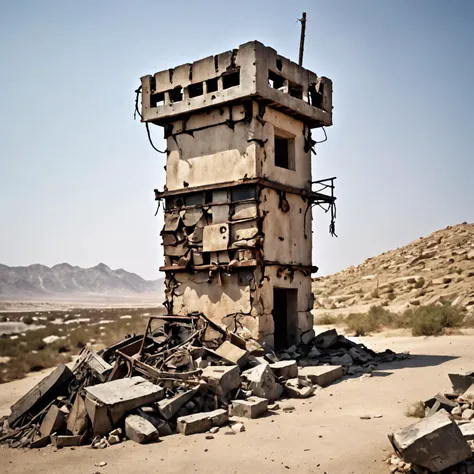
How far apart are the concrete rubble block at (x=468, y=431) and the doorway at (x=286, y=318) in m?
8.21

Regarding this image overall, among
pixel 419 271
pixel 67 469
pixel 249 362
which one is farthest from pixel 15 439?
pixel 419 271

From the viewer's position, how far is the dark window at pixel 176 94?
1539cm

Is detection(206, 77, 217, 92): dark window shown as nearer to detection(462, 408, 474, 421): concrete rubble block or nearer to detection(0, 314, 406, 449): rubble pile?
detection(0, 314, 406, 449): rubble pile

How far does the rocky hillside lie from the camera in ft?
95.2

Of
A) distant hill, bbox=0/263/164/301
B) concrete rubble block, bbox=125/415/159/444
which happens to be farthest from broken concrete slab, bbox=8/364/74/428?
distant hill, bbox=0/263/164/301

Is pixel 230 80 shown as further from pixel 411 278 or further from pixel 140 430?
pixel 411 278

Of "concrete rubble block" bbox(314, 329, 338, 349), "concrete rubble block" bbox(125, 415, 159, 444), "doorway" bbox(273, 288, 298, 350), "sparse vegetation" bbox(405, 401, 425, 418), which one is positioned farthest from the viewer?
"doorway" bbox(273, 288, 298, 350)

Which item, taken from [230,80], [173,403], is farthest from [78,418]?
[230,80]

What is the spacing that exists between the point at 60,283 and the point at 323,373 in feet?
579

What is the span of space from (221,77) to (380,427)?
30.6 feet

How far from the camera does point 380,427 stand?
333 inches

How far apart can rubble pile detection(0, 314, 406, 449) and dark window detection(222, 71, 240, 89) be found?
6006 mm

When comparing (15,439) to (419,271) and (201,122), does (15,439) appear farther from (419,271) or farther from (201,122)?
(419,271)

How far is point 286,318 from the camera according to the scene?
15656 mm
